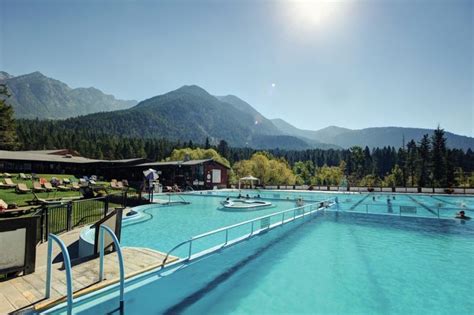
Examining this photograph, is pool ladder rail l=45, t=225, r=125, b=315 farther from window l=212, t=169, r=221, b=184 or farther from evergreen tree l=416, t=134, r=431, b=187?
evergreen tree l=416, t=134, r=431, b=187

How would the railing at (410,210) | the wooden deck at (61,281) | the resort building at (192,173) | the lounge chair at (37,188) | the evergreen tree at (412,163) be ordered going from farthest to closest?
the evergreen tree at (412,163)
the resort building at (192,173)
the lounge chair at (37,188)
the railing at (410,210)
the wooden deck at (61,281)

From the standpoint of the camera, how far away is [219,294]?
6.25 metres

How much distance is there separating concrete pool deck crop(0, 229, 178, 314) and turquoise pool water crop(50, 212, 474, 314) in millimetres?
356

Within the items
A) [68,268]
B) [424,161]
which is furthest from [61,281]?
[424,161]

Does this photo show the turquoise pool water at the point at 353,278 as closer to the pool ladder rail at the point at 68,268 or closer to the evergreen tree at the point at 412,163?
the pool ladder rail at the point at 68,268

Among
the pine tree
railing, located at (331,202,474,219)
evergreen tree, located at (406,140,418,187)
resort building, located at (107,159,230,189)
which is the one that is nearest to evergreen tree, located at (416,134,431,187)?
evergreen tree, located at (406,140,418,187)

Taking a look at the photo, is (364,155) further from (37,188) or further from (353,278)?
(353,278)

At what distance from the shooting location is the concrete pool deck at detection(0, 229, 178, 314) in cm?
434

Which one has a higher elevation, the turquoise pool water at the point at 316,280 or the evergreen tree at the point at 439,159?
the evergreen tree at the point at 439,159

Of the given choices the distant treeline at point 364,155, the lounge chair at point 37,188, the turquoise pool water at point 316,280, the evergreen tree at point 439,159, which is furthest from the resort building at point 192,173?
the evergreen tree at point 439,159

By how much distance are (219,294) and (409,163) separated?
221 feet

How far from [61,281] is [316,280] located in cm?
590

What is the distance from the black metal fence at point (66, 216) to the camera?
26.8ft

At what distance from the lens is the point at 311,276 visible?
760cm
